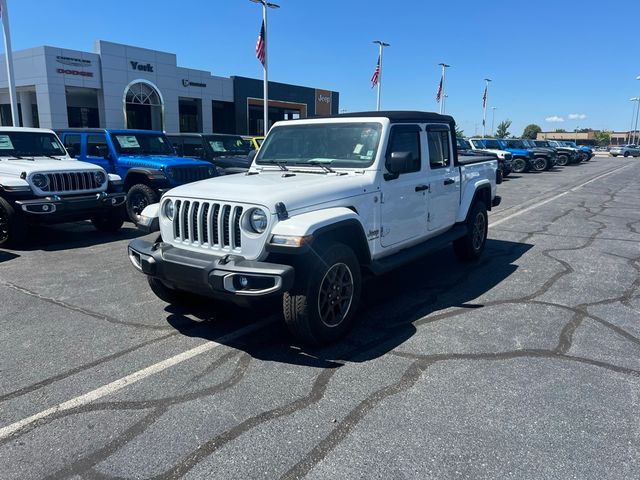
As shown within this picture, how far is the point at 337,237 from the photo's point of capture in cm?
429

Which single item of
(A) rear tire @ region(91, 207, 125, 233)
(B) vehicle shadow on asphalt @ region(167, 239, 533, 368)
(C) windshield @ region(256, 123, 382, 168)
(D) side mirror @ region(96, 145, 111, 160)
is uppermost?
(C) windshield @ region(256, 123, 382, 168)

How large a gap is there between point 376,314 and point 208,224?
1929 millimetres

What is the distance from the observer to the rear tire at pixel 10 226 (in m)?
7.47

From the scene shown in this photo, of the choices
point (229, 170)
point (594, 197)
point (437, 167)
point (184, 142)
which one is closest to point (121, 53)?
point (184, 142)

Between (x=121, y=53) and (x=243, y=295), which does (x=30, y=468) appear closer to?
(x=243, y=295)

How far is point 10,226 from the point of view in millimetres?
7484

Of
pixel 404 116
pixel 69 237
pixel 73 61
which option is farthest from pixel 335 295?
pixel 73 61

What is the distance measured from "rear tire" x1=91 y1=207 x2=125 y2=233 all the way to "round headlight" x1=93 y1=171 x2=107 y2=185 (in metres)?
0.53

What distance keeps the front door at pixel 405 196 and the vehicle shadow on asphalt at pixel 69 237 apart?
215 inches

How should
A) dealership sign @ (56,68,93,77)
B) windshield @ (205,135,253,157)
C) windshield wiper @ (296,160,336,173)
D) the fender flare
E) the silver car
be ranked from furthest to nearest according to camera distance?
the silver car, dealership sign @ (56,68,93,77), windshield @ (205,135,253,157), the fender flare, windshield wiper @ (296,160,336,173)

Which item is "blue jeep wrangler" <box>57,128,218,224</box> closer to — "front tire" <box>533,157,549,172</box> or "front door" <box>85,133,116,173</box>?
"front door" <box>85,133,116,173</box>

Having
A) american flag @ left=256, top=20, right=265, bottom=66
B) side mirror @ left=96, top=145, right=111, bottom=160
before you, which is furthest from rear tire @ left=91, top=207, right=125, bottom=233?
american flag @ left=256, top=20, right=265, bottom=66

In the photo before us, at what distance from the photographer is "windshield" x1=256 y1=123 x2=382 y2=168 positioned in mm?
4893

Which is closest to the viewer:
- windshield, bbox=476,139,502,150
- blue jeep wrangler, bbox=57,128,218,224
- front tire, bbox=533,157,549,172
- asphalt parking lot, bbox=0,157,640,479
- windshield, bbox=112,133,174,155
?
asphalt parking lot, bbox=0,157,640,479
